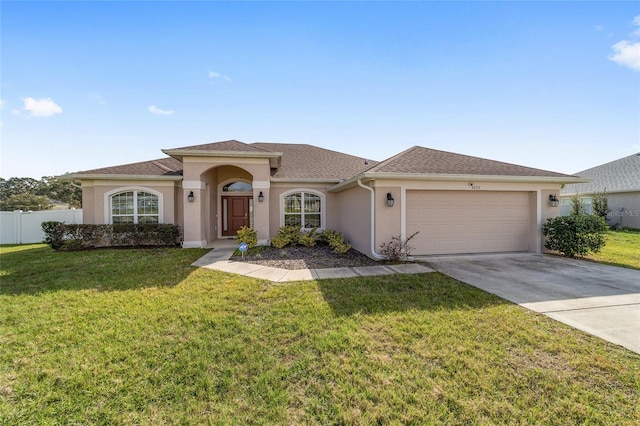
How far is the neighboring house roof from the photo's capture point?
1802 cm

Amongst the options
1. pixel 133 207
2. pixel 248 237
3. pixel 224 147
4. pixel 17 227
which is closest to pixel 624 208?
pixel 248 237

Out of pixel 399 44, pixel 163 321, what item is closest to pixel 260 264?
pixel 163 321

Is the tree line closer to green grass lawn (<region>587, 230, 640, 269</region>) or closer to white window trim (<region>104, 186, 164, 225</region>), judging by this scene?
white window trim (<region>104, 186, 164, 225</region>)

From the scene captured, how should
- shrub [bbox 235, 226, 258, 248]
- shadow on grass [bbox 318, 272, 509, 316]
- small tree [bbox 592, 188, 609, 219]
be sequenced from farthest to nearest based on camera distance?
small tree [bbox 592, 188, 609, 219] < shrub [bbox 235, 226, 258, 248] < shadow on grass [bbox 318, 272, 509, 316]

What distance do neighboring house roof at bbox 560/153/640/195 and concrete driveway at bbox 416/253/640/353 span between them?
15.7 metres

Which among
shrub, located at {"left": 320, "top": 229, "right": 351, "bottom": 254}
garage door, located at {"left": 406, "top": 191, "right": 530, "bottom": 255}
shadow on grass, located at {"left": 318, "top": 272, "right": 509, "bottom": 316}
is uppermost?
garage door, located at {"left": 406, "top": 191, "right": 530, "bottom": 255}

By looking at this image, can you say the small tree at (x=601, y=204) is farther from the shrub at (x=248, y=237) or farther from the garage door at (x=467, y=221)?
the shrub at (x=248, y=237)

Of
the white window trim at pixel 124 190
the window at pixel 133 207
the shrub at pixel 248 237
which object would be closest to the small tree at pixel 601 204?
the shrub at pixel 248 237

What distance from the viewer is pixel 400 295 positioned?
5211mm

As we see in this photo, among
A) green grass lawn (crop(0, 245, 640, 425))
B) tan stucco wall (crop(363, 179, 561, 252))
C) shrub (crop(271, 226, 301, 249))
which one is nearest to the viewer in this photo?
green grass lawn (crop(0, 245, 640, 425))

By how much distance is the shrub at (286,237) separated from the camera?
10.7 meters

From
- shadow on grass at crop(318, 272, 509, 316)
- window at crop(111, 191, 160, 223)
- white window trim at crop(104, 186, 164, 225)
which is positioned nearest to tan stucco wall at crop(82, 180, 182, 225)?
white window trim at crop(104, 186, 164, 225)

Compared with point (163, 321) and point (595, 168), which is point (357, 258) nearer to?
point (163, 321)

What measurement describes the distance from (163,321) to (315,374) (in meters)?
2.65
